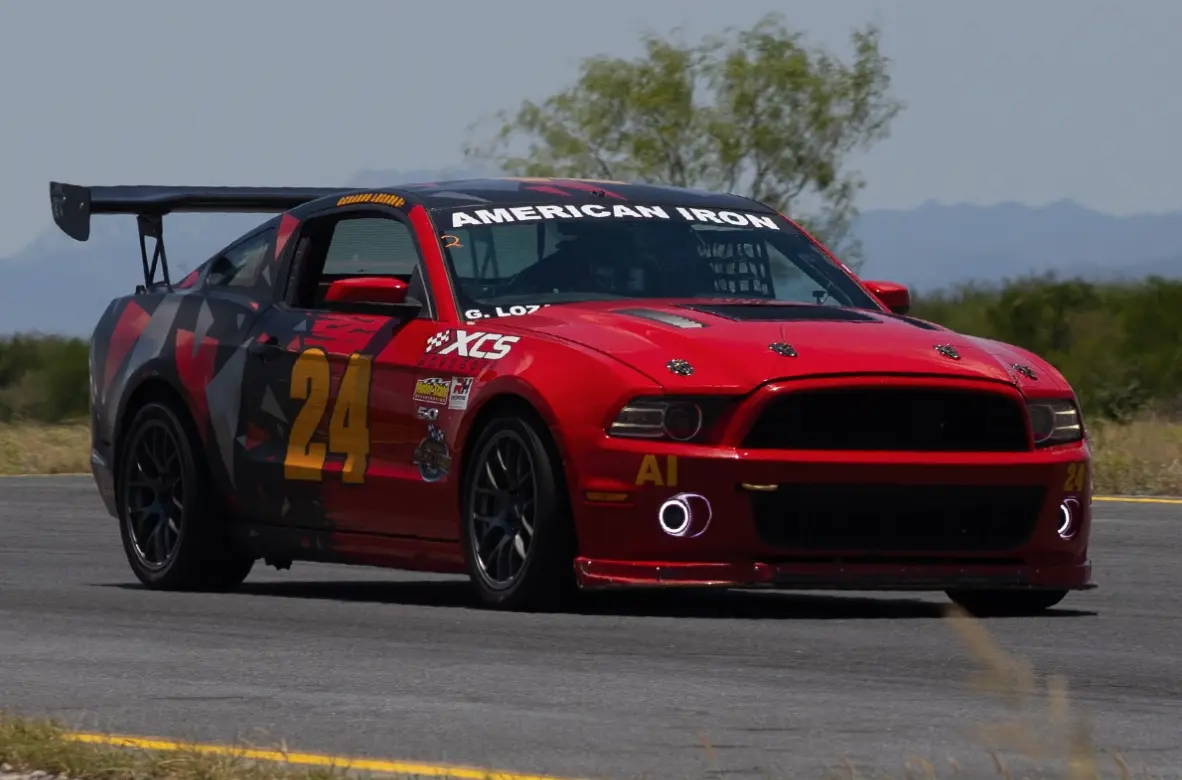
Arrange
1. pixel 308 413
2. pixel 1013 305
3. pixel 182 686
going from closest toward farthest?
pixel 182 686 < pixel 308 413 < pixel 1013 305

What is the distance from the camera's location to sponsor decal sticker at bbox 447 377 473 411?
1010 centimetres

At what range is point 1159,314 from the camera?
135 ft

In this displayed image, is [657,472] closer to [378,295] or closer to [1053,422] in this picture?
[1053,422]

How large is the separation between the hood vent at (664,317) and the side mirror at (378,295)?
0.87 m

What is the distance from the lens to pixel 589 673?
27.1ft

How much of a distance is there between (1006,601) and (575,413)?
195 centimetres

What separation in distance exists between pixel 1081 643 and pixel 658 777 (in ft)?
10.7

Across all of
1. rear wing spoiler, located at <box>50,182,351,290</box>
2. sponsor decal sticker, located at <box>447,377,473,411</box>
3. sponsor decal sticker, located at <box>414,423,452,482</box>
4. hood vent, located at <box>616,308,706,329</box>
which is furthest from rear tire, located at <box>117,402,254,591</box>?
hood vent, located at <box>616,308,706,329</box>

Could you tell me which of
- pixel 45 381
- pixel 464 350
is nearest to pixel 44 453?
pixel 464 350

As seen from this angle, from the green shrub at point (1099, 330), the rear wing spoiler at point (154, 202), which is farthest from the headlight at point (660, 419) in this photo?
the green shrub at point (1099, 330)

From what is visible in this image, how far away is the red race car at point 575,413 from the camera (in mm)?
9539

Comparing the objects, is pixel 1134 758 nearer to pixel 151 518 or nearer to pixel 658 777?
pixel 658 777

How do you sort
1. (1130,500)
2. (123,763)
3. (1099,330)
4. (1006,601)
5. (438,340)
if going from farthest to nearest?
(1099,330)
(1130,500)
(1006,601)
(438,340)
(123,763)

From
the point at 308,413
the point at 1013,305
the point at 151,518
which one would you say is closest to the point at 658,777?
the point at 308,413
